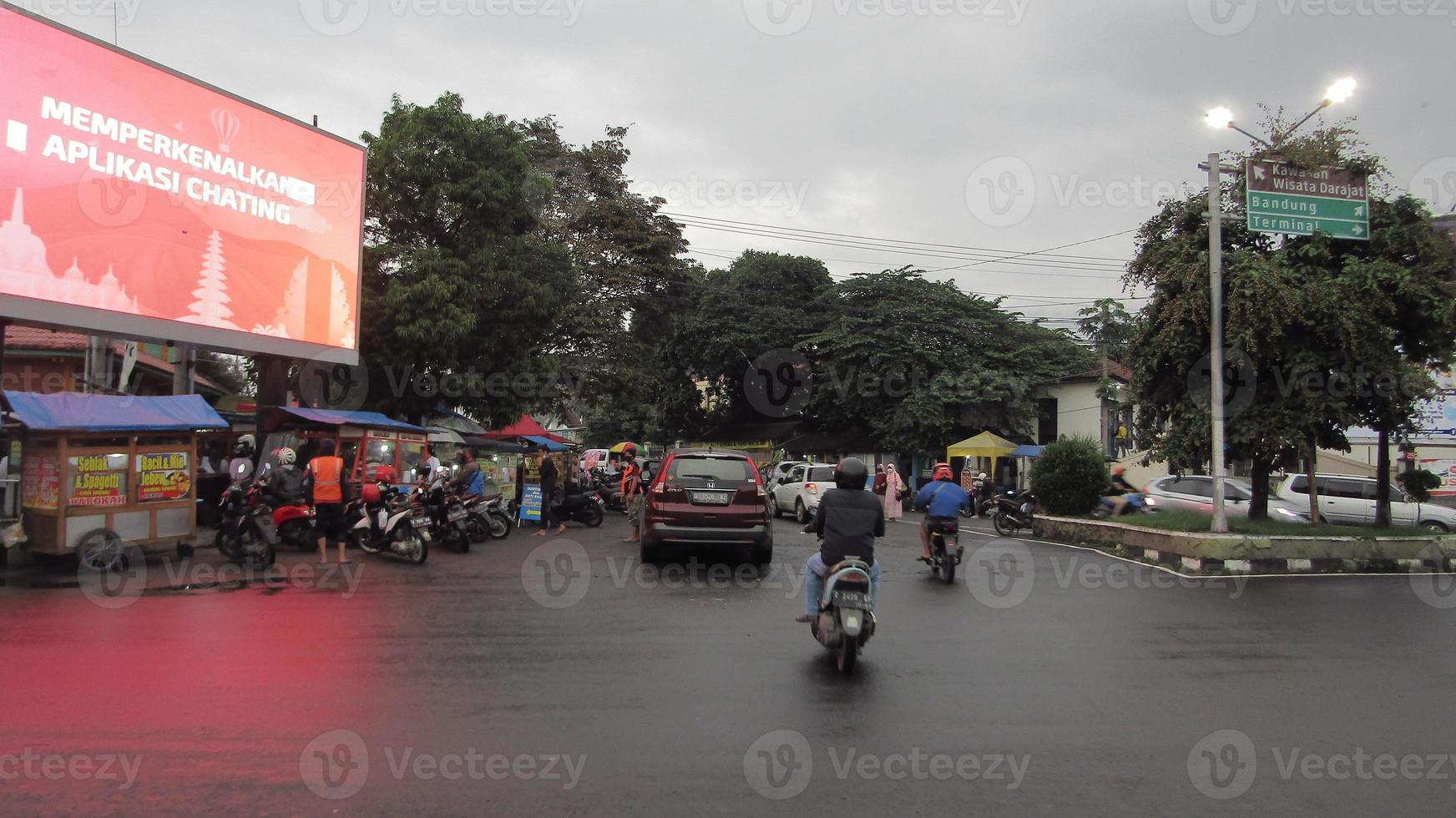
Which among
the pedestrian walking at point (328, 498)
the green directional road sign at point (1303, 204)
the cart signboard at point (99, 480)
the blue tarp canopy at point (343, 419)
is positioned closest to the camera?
the cart signboard at point (99, 480)

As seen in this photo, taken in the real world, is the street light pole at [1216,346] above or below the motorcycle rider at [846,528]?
above

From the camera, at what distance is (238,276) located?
1549 cm

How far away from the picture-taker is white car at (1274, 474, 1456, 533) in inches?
819

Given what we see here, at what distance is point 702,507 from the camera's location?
1243 centimetres

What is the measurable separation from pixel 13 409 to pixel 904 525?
57.0 ft

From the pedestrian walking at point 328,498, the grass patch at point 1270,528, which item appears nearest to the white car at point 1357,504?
the grass patch at point 1270,528

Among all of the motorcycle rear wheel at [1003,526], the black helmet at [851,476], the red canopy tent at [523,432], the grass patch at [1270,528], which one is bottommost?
the motorcycle rear wheel at [1003,526]

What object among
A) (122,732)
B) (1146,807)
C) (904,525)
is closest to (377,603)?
(122,732)

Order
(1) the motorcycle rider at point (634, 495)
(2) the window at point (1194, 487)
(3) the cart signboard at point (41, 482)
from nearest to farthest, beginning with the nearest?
1. (3) the cart signboard at point (41, 482)
2. (1) the motorcycle rider at point (634, 495)
3. (2) the window at point (1194, 487)

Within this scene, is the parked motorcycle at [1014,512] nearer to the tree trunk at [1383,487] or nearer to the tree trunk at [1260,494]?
the tree trunk at [1260,494]

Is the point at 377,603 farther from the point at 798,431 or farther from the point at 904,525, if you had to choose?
the point at 798,431

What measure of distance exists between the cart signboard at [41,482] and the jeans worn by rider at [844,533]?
9.57 metres

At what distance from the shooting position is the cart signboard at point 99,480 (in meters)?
11.3

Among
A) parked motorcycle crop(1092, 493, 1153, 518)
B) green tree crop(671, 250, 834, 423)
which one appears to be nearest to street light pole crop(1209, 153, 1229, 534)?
parked motorcycle crop(1092, 493, 1153, 518)
